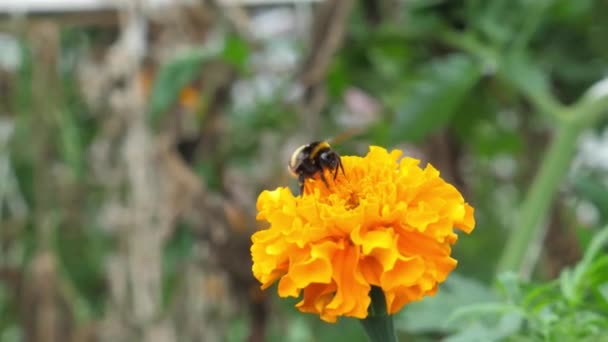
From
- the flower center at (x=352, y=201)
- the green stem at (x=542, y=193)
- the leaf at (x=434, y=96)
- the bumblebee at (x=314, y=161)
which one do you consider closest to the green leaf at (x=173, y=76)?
the leaf at (x=434, y=96)

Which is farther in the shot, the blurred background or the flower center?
the blurred background

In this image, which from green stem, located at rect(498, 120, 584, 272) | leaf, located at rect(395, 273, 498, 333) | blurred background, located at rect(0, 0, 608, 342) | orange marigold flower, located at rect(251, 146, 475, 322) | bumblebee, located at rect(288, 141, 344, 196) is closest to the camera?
orange marigold flower, located at rect(251, 146, 475, 322)

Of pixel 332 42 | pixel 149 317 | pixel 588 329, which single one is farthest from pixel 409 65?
pixel 588 329

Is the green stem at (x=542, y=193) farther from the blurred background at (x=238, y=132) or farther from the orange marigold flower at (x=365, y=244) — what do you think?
Result: the orange marigold flower at (x=365, y=244)

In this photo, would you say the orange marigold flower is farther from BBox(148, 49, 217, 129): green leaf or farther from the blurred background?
BBox(148, 49, 217, 129): green leaf

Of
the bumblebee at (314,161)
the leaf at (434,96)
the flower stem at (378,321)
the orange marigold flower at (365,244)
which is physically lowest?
the flower stem at (378,321)

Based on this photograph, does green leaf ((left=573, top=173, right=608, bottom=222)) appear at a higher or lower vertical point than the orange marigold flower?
higher

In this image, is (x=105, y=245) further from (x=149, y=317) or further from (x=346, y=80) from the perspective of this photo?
(x=346, y=80)

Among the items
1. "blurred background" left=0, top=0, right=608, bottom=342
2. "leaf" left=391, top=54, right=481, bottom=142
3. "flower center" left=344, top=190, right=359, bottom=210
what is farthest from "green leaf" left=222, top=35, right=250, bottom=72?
"flower center" left=344, top=190, right=359, bottom=210
